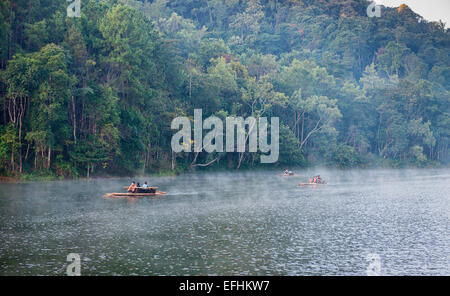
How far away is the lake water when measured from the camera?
20.2 m

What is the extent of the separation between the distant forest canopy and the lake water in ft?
32.0

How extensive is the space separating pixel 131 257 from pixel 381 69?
132m

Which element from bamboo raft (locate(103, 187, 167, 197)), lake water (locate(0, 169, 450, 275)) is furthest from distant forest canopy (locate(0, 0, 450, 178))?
bamboo raft (locate(103, 187, 167, 197))

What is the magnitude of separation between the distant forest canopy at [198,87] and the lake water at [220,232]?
32.0ft

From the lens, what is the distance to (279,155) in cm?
8300

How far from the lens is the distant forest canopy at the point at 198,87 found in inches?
2058

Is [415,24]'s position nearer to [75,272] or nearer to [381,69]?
[381,69]

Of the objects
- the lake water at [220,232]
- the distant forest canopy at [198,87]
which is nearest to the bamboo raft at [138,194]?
the lake water at [220,232]

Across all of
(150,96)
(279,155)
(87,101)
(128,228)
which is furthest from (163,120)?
(128,228)

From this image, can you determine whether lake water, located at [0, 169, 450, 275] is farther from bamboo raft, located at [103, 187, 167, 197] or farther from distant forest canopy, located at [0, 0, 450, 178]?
distant forest canopy, located at [0, 0, 450, 178]

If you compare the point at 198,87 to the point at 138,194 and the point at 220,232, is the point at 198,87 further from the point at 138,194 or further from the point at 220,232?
the point at 220,232

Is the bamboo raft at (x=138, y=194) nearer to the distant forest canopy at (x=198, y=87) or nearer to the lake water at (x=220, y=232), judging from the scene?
the lake water at (x=220, y=232)
